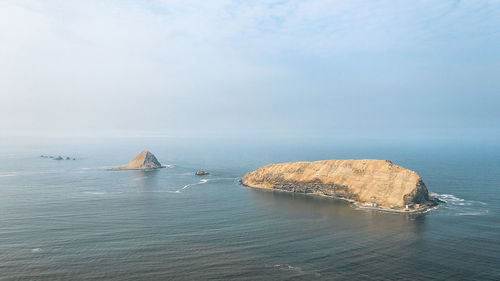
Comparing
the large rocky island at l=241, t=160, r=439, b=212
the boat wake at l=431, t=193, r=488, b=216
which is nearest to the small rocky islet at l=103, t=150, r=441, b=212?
the large rocky island at l=241, t=160, r=439, b=212

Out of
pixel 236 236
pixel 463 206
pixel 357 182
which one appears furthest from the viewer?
pixel 357 182

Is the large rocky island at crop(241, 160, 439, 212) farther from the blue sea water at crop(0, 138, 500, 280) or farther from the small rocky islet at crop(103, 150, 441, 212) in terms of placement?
the blue sea water at crop(0, 138, 500, 280)

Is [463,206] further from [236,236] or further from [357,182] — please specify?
[236,236]

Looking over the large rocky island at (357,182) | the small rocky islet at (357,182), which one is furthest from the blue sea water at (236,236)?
the large rocky island at (357,182)

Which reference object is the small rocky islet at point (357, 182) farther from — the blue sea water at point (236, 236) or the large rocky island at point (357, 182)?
the blue sea water at point (236, 236)

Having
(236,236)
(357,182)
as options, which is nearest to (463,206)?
(357,182)

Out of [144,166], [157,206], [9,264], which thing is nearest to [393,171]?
[157,206]

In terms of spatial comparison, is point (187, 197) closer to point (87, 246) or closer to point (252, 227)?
point (252, 227)
